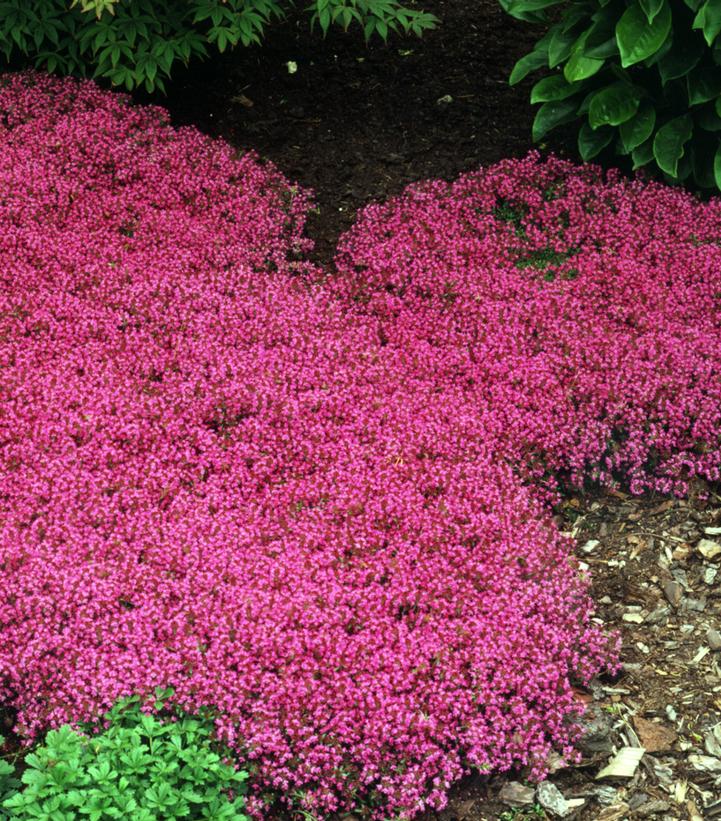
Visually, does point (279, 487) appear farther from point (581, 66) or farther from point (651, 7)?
point (651, 7)

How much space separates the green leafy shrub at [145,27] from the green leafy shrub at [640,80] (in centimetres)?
121

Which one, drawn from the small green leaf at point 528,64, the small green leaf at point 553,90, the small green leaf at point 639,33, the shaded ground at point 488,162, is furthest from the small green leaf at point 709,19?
the shaded ground at point 488,162

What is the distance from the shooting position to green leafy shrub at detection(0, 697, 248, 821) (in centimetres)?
339

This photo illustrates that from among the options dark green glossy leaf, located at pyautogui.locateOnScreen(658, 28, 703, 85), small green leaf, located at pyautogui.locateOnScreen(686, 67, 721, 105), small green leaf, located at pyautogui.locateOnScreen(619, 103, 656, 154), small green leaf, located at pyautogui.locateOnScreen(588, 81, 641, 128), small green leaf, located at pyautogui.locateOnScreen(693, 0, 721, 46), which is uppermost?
→ small green leaf, located at pyautogui.locateOnScreen(693, 0, 721, 46)

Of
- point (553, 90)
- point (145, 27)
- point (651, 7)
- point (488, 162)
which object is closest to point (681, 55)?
point (651, 7)

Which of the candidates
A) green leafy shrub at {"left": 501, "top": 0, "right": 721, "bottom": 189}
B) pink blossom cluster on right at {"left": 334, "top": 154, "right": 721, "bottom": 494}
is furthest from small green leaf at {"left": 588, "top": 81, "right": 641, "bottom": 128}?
pink blossom cluster on right at {"left": 334, "top": 154, "right": 721, "bottom": 494}

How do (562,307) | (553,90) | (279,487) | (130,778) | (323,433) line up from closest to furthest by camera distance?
(130,778) → (279,487) → (323,433) → (562,307) → (553,90)

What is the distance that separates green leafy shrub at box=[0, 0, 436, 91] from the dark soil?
2.12 feet

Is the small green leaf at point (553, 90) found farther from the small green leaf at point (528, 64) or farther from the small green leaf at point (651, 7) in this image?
the small green leaf at point (651, 7)

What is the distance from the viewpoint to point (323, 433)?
206 inches

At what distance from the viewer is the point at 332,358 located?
5770mm

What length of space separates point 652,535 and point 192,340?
284cm

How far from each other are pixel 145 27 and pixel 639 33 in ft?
12.0

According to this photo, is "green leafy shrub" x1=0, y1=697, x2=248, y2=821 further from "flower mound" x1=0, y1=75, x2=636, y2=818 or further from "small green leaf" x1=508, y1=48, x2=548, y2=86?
"small green leaf" x1=508, y1=48, x2=548, y2=86
